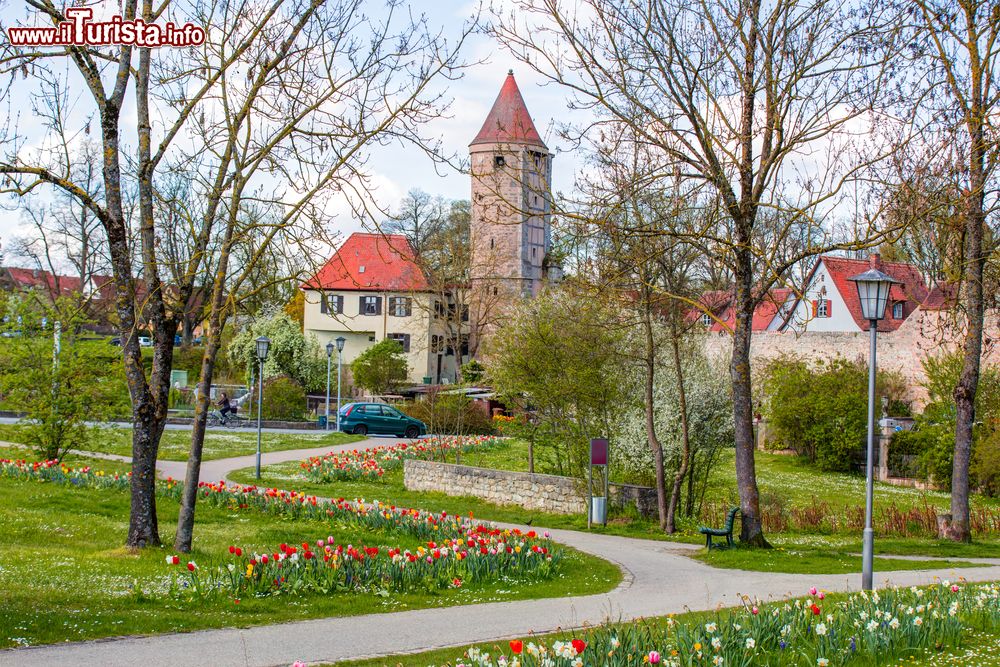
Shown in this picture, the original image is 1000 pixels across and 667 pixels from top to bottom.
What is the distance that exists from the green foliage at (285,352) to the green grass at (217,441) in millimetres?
16456

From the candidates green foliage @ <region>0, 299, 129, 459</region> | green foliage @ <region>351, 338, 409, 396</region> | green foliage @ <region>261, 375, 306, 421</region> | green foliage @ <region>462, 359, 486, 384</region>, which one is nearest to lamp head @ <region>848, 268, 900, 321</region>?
green foliage @ <region>0, 299, 129, 459</region>

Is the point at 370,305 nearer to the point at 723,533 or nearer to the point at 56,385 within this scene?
the point at 56,385

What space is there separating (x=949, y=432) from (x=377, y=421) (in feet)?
62.1

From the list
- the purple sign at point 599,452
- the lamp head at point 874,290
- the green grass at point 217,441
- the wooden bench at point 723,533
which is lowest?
the green grass at point 217,441

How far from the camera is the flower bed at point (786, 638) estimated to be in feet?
20.1

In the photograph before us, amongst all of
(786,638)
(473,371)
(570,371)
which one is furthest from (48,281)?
(786,638)

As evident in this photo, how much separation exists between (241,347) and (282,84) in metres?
43.3

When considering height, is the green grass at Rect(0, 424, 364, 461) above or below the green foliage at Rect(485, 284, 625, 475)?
below

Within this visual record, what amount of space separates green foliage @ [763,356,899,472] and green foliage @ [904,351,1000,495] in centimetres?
159

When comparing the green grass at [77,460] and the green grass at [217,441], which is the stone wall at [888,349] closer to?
the green grass at [217,441]

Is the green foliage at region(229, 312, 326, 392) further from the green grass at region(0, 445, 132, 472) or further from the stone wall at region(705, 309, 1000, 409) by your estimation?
the green grass at region(0, 445, 132, 472)

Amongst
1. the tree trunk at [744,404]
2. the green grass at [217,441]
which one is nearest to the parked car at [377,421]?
the green grass at [217,441]

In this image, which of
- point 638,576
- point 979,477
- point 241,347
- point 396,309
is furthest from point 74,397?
point 396,309

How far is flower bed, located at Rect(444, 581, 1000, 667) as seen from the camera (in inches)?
241
